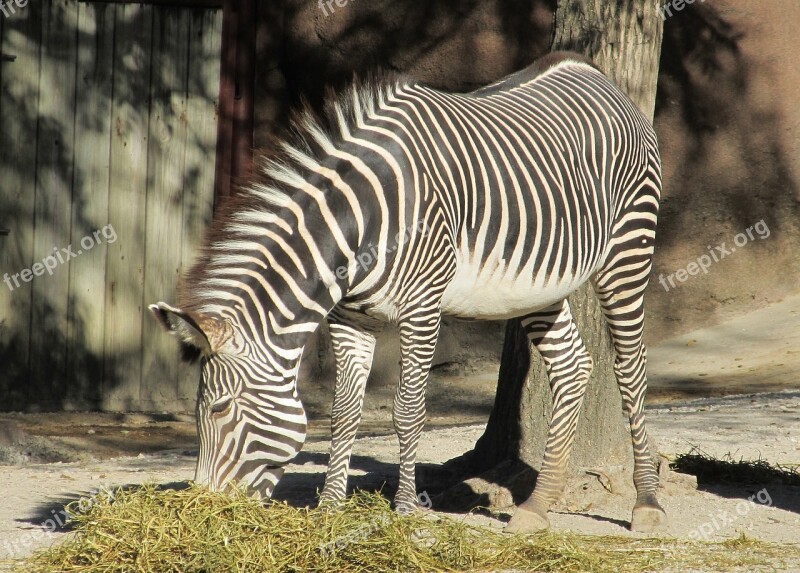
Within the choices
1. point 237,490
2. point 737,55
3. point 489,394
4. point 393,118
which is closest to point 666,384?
point 489,394

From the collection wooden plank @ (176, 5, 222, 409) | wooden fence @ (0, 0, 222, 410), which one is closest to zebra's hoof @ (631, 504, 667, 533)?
wooden plank @ (176, 5, 222, 409)

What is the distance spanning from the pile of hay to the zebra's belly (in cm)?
102

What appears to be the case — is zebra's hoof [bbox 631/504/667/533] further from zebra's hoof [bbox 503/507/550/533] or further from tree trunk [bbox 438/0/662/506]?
tree trunk [bbox 438/0/662/506]

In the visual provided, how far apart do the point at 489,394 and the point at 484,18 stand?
11.6 feet

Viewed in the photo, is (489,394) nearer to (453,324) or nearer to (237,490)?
(453,324)

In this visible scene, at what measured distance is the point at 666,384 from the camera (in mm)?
9562

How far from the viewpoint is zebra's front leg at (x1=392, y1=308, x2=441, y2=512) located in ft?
14.5

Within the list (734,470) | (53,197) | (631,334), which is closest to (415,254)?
(631,334)

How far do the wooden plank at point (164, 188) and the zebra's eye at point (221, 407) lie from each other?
545 centimetres

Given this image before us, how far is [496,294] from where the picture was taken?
4.74m

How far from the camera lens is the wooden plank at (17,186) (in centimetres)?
884

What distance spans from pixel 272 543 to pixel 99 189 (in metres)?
6.04

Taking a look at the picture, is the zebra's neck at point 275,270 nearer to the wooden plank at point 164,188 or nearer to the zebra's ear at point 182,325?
the zebra's ear at point 182,325

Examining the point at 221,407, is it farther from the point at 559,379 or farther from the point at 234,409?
the point at 559,379
